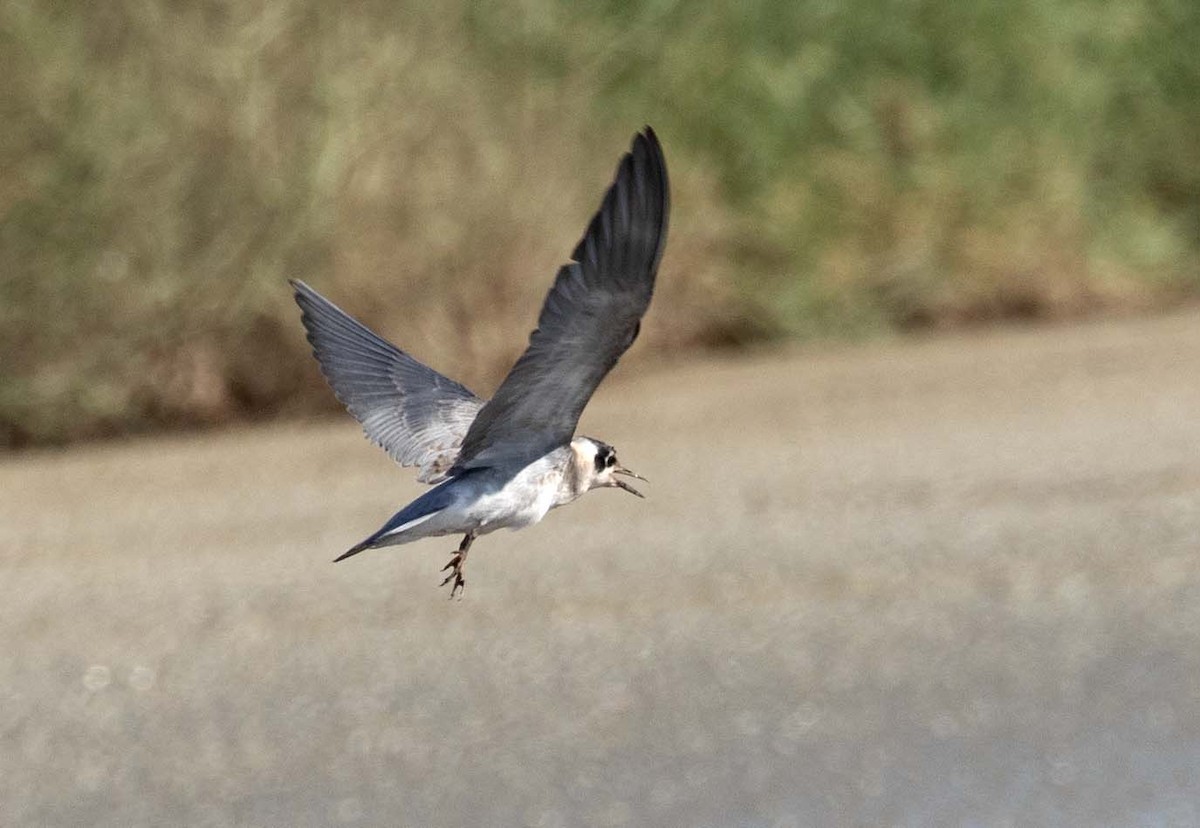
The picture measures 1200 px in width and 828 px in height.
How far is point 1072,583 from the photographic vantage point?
9.18m

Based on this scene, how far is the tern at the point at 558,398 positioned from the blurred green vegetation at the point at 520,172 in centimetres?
687

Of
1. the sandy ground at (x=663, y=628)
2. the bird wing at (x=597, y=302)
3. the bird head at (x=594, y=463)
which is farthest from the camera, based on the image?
the sandy ground at (x=663, y=628)

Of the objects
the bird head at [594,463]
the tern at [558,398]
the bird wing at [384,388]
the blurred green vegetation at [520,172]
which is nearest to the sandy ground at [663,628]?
the blurred green vegetation at [520,172]

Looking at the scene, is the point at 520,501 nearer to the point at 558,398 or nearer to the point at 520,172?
the point at 558,398

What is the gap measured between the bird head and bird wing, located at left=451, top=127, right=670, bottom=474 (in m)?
0.21

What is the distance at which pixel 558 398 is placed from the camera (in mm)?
3678

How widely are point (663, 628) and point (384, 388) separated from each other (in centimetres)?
451

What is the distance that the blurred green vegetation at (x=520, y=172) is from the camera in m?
10.9

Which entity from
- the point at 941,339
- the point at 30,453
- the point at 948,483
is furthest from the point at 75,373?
the point at 941,339

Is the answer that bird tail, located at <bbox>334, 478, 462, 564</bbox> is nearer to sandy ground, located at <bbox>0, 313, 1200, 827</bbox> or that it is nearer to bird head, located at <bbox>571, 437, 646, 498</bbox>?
bird head, located at <bbox>571, 437, 646, 498</bbox>

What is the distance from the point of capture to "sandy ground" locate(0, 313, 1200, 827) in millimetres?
7309

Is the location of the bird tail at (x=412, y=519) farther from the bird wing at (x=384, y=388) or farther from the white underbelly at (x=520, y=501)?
the bird wing at (x=384, y=388)

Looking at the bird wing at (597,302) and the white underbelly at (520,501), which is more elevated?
the bird wing at (597,302)

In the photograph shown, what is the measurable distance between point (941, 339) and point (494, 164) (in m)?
3.10
